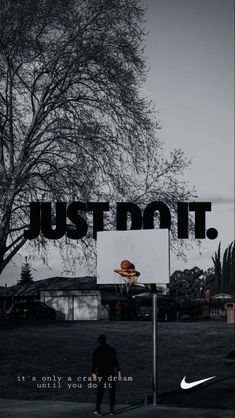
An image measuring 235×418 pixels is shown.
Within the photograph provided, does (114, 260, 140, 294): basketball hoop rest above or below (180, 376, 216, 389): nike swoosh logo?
above

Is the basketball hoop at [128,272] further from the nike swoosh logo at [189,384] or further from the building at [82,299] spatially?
the building at [82,299]

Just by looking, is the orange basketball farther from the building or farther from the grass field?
the building

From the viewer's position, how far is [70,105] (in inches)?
932

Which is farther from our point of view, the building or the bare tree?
the building

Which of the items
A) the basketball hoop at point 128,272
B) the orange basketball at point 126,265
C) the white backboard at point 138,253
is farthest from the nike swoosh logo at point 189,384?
the orange basketball at point 126,265

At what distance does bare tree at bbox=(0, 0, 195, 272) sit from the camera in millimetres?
22141

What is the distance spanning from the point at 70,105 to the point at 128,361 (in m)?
8.58

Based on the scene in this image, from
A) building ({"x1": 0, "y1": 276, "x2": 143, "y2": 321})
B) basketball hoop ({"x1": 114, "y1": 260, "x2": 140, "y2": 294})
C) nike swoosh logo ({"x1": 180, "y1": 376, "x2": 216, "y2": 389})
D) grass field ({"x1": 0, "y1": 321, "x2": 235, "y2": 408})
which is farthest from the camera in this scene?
building ({"x1": 0, "y1": 276, "x2": 143, "y2": 321})

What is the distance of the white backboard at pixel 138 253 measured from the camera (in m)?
17.2

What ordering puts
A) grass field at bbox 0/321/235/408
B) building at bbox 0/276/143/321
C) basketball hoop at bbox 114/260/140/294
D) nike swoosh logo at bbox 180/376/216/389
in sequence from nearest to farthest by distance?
1. basketball hoop at bbox 114/260/140/294
2. grass field at bbox 0/321/235/408
3. nike swoosh logo at bbox 180/376/216/389
4. building at bbox 0/276/143/321

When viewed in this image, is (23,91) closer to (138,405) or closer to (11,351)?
(11,351)

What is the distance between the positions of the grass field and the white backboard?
3.00 m

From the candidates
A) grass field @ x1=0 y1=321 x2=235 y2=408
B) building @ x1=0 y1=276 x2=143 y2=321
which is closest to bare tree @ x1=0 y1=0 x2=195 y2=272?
grass field @ x1=0 y1=321 x2=235 y2=408

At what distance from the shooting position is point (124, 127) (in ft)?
75.6
